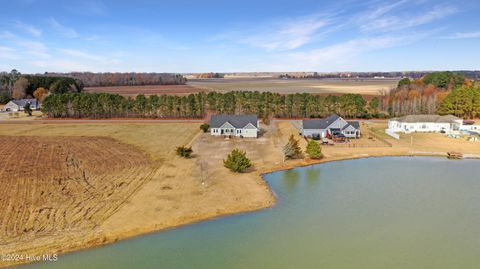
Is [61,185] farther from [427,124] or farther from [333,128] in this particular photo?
[427,124]

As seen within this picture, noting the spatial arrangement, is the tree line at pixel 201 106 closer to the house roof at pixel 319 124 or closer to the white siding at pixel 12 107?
the house roof at pixel 319 124

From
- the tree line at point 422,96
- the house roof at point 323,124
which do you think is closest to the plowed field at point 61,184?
the house roof at point 323,124

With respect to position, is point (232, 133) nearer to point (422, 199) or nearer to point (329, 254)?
point (422, 199)

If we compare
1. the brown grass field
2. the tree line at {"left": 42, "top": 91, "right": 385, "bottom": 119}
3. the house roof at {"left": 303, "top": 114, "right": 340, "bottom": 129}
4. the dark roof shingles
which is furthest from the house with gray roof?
the tree line at {"left": 42, "top": 91, "right": 385, "bottom": 119}

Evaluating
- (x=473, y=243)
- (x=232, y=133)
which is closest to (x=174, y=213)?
(x=473, y=243)

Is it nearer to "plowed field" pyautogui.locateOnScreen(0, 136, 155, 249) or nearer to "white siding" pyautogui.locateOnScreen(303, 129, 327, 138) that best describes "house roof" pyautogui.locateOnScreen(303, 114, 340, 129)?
"white siding" pyautogui.locateOnScreen(303, 129, 327, 138)
